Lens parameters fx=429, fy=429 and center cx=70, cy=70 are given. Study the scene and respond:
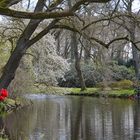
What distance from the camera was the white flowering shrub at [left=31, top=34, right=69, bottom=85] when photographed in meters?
30.6

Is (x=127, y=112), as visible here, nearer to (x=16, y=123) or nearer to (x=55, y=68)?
(x=16, y=123)

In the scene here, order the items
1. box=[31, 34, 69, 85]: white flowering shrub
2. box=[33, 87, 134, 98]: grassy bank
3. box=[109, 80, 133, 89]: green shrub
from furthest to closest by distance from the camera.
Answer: box=[109, 80, 133, 89]: green shrub → box=[33, 87, 134, 98]: grassy bank → box=[31, 34, 69, 85]: white flowering shrub

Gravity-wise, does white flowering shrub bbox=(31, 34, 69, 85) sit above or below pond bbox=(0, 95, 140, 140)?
above

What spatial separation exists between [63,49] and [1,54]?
49.2m

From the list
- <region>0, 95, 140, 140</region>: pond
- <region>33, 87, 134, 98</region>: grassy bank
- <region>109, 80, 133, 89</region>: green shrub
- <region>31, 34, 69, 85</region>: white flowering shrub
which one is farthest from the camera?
<region>109, 80, 133, 89</region>: green shrub

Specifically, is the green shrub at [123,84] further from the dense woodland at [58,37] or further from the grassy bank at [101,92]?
the grassy bank at [101,92]

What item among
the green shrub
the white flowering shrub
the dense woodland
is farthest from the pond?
the green shrub

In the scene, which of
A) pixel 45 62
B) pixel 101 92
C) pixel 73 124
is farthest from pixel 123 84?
pixel 73 124

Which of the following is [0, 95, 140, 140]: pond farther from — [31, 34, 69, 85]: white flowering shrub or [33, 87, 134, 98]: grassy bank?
[33, 87, 134, 98]: grassy bank

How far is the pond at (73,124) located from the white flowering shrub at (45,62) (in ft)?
11.4

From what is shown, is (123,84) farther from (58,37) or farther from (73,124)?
(73,124)

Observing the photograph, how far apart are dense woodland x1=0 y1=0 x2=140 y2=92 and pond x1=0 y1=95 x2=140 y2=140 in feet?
7.22

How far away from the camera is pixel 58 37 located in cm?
3162

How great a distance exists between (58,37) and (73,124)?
463 inches
